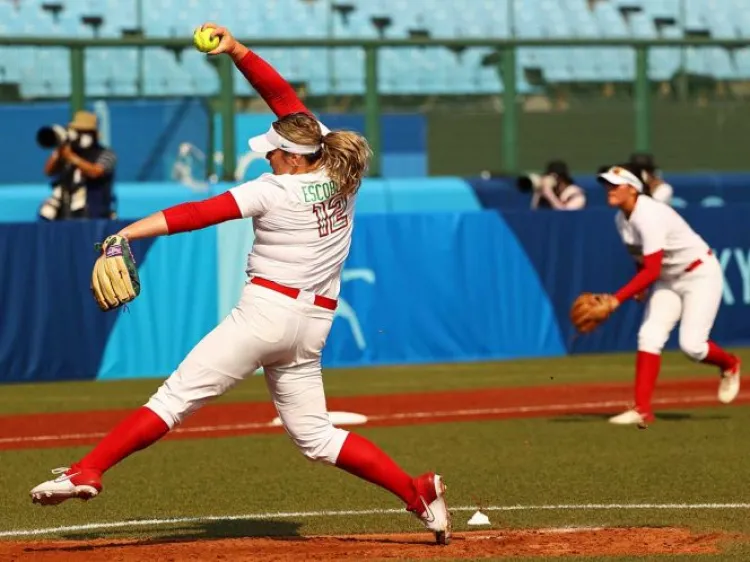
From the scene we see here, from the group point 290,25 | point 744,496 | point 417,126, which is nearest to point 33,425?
point 744,496

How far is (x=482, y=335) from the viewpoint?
57.9 ft

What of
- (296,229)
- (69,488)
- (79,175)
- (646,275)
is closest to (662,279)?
(646,275)

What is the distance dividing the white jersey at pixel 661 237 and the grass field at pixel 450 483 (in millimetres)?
1236

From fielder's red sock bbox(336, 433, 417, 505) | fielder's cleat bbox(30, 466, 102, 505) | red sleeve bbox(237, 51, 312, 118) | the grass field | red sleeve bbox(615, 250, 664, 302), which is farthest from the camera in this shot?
red sleeve bbox(615, 250, 664, 302)

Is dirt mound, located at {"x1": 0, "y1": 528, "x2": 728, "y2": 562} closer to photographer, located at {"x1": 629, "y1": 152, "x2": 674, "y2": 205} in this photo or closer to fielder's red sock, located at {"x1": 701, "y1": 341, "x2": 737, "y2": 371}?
fielder's red sock, located at {"x1": 701, "y1": 341, "x2": 737, "y2": 371}

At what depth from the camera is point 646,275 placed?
38.8 feet

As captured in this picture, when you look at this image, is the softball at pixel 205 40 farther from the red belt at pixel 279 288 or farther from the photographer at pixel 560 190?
the photographer at pixel 560 190

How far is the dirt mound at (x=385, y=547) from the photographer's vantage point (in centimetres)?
728

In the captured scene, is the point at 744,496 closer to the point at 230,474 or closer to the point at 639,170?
the point at 230,474

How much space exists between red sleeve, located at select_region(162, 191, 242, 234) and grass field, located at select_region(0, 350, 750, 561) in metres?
1.53

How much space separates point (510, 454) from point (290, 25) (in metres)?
14.2

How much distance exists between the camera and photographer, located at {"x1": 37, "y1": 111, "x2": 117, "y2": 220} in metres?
17.3

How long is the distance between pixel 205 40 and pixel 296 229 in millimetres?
1092

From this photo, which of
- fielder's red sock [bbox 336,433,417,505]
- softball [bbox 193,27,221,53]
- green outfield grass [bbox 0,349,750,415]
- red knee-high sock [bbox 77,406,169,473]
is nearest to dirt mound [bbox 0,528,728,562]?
fielder's red sock [bbox 336,433,417,505]
